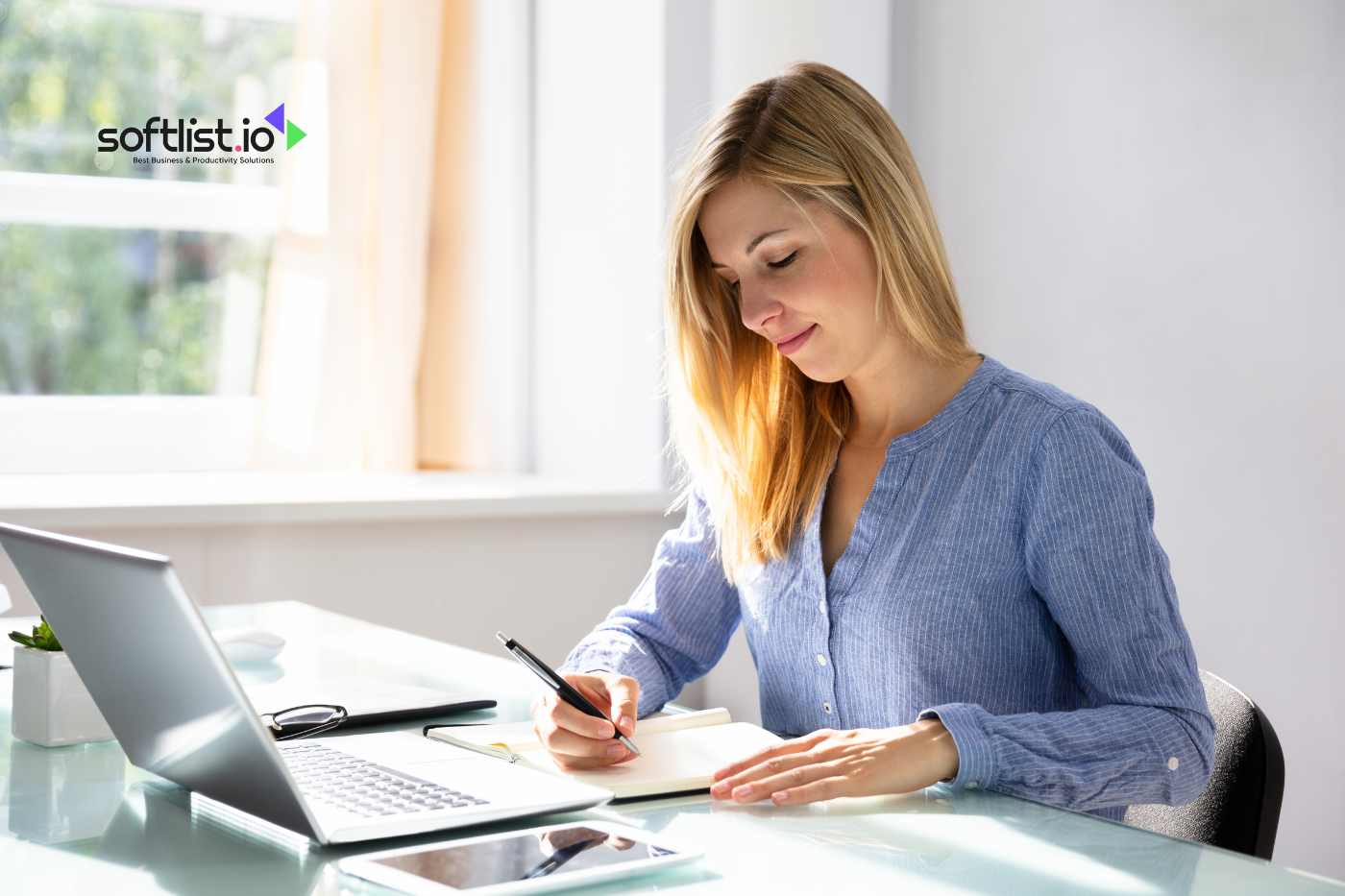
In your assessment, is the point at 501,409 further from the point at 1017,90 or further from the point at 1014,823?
the point at 1014,823

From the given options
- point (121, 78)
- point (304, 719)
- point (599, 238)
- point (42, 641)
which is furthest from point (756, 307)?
point (121, 78)

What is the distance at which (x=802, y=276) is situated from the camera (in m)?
1.47

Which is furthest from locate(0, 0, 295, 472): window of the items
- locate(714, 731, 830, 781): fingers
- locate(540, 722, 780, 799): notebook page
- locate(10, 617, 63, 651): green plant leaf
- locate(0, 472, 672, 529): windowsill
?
locate(714, 731, 830, 781): fingers

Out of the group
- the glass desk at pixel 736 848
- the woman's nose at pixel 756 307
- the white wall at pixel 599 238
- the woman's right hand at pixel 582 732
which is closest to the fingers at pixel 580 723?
the woman's right hand at pixel 582 732

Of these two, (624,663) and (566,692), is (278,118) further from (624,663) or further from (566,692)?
(566,692)

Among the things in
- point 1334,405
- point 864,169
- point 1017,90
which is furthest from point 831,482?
point 1017,90

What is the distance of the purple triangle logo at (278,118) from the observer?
3477 millimetres

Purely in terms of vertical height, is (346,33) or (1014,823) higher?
(346,33)

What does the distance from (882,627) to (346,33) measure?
2560 mm

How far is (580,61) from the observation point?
11.5 ft

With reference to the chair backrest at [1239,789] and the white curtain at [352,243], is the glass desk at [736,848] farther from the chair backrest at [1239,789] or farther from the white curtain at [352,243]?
the white curtain at [352,243]

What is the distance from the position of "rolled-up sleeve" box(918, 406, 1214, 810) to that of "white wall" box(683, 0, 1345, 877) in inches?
48.2

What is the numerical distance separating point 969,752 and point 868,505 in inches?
16.0

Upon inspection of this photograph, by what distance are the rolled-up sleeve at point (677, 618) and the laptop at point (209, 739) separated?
0.41 m
